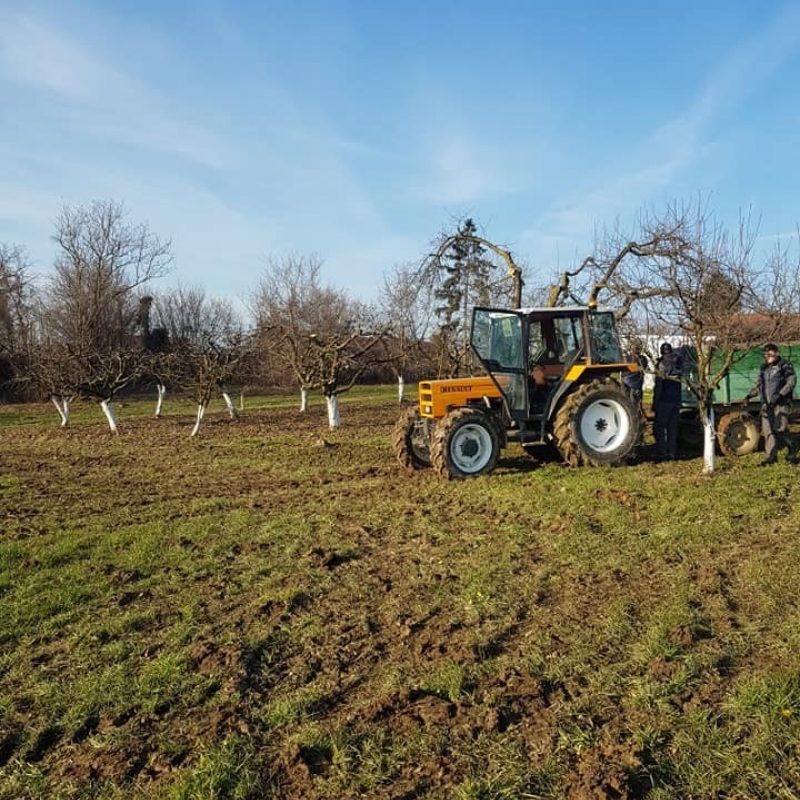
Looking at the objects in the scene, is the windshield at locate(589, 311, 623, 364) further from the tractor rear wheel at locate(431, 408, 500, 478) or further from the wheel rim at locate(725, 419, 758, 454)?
the wheel rim at locate(725, 419, 758, 454)

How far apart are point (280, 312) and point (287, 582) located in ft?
61.2

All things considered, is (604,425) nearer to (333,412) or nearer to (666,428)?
(666,428)

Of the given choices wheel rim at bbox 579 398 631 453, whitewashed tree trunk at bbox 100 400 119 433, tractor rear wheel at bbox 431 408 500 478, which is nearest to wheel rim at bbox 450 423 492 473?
tractor rear wheel at bbox 431 408 500 478

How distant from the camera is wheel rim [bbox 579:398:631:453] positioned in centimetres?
922

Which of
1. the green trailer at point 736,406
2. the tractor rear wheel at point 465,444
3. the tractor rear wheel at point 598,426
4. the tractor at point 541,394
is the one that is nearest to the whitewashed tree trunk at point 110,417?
the tractor at point 541,394

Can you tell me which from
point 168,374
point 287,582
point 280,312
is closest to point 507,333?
point 287,582

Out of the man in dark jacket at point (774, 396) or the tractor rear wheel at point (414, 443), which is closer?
the man in dark jacket at point (774, 396)

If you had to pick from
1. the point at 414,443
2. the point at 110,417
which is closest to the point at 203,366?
the point at 110,417

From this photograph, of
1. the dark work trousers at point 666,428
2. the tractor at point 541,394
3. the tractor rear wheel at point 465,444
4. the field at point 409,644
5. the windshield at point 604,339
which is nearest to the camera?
the field at point 409,644

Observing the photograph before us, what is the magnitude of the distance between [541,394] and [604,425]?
3.20 ft

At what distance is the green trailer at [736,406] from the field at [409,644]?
2303 millimetres

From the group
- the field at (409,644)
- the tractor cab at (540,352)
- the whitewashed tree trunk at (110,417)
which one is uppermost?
the tractor cab at (540,352)

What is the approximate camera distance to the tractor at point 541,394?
886 centimetres

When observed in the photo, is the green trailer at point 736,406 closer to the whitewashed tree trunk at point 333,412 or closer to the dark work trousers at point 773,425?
the dark work trousers at point 773,425
